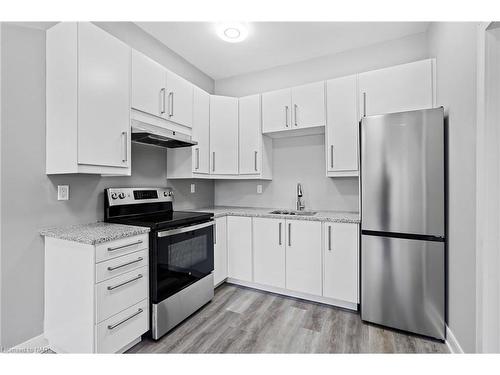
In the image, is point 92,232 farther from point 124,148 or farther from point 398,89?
point 398,89

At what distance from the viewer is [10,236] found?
61.8 inches

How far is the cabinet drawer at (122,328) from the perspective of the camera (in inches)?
59.7

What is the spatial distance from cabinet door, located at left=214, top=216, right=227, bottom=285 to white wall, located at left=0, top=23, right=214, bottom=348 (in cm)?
133

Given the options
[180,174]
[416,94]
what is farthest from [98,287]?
[416,94]

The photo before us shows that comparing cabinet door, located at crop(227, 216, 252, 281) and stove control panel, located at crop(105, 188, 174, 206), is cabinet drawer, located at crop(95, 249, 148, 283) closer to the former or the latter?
stove control panel, located at crop(105, 188, 174, 206)

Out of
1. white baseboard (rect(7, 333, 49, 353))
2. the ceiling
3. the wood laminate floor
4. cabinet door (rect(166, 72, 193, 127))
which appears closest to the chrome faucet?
the wood laminate floor

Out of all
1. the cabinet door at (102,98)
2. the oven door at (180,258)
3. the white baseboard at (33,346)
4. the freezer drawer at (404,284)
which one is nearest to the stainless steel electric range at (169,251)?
the oven door at (180,258)

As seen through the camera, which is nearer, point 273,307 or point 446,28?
point 446,28

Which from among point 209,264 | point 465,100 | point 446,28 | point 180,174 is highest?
point 446,28

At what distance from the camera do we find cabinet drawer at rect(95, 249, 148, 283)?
150 centimetres

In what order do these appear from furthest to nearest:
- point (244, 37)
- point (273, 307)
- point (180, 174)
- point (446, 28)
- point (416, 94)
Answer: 1. point (180, 174)
2. point (244, 37)
3. point (273, 307)
4. point (416, 94)
5. point (446, 28)

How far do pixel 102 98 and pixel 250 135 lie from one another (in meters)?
1.63
